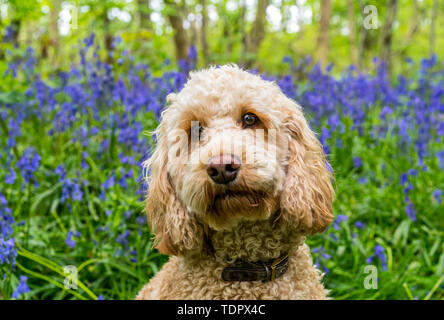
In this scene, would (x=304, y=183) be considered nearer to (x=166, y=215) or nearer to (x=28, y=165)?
(x=166, y=215)

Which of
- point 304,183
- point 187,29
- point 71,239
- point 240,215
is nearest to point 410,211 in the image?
point 304,183

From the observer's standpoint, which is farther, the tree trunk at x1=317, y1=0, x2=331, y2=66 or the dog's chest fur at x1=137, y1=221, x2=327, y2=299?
the tree trunk at x1=317, y1=0, x2=331, y2=66

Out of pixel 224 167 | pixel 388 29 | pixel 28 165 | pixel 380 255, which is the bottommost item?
pixel 380 255

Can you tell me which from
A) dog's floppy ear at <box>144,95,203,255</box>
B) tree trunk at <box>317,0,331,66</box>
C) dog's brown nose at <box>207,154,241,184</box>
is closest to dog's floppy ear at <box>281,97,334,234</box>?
dog's brown nose at <box>207,154,241,184</box>

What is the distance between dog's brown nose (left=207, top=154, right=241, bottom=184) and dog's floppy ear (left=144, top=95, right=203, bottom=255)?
0.39 m

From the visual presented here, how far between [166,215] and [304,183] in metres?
0.74

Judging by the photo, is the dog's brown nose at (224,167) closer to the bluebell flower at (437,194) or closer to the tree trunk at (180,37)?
the bluebell flower at (437,194)

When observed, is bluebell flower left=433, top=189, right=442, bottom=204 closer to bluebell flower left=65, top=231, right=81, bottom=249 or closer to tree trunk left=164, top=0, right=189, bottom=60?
bluebell flower left=65, top=231, right=81, bottom=249

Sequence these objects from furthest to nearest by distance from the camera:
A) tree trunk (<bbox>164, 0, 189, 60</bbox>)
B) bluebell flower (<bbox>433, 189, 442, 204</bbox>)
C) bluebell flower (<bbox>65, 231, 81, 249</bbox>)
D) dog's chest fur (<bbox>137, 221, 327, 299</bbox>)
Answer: tree trunk (<bbox>164, 0, 189, 60</bbox>) → bluebell flower (<bbox>433, 189, 442, 204</bbox>) → bluebell flower (<bbox>65, 231, 81, 249</bbox>) → dog's chest fur (<bbox>137, 221, 327, 299</bbox>)

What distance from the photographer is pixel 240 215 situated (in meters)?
2.11

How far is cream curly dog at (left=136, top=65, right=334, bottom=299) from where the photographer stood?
7.23ft

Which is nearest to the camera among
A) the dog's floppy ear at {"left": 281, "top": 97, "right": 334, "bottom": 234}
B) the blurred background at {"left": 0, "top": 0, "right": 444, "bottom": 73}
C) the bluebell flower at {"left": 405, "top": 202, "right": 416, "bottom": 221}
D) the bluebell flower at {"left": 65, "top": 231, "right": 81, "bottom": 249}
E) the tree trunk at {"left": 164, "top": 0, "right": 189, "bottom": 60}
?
the dog's floppy ear at {"left": 281, "top": 97, "right": 334, "bottom": 234}
